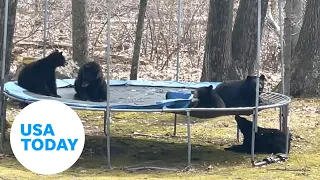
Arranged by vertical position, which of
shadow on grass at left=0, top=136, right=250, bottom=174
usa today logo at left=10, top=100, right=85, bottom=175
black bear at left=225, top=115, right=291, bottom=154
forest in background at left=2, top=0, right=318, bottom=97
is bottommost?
shadow on grass at left=0, top=136, right=250, bottom=174

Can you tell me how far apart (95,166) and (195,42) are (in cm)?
1097

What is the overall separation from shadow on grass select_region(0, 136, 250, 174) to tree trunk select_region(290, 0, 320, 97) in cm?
565

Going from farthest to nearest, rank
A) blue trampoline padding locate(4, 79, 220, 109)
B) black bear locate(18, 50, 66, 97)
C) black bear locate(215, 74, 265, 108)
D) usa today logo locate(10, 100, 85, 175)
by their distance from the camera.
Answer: black bear locate(18, 50, 66, 97)
black bear locate(215, 74, 265, 108)
blue trampoline padding locate(4, 79, 220, 109)
usa today logo locate(10, 100, 85, 175)

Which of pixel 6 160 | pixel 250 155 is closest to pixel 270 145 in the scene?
pixel 250 155

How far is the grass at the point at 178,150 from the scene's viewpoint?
839 cm

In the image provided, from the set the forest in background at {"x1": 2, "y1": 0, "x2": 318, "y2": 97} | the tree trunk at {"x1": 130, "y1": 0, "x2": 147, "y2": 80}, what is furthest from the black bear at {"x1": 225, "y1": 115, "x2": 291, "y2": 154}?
the forest in background at {"x1": 2, "y1": 0, "x2": 318, "y2": 97}

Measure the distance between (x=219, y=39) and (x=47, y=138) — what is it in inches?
338

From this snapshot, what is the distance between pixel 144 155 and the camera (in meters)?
10.0

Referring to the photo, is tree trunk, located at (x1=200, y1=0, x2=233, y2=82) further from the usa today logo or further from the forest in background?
the usa today logo

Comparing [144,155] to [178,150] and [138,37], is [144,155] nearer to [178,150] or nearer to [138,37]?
[178,150]

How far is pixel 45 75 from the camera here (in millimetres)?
11375

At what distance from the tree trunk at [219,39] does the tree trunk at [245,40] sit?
572 mm

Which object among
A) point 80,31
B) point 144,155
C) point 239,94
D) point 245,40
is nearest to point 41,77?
point 144,155

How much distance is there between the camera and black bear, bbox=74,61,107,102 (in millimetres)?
10879
